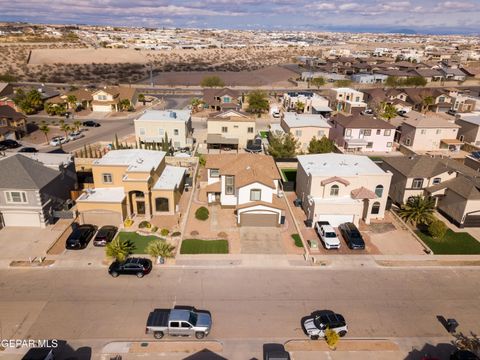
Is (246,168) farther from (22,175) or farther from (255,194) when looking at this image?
(22,175)

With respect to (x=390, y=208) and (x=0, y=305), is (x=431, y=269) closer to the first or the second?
(x=390, y=208)

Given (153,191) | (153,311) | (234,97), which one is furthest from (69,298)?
(234,97)

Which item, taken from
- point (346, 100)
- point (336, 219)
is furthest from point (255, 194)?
point (346, 100)

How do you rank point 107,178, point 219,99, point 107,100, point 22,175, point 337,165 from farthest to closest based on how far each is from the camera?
point 219,99 → point 107,100 → point 337,165 → point 107,178 → point 22,175

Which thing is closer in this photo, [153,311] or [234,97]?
[153,311]

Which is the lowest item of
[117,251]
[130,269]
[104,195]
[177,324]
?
[130,269]

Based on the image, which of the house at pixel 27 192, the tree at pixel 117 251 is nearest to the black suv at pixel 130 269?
the tree at pixel 117 251
